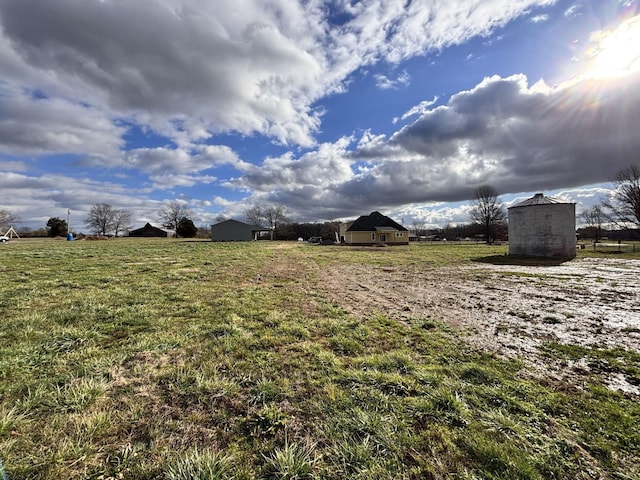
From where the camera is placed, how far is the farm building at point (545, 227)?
20.4 meters

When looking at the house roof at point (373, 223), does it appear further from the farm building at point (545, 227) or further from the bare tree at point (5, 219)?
the bare tree at point (5, 219)

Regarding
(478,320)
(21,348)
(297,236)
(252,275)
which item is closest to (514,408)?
(478,320)

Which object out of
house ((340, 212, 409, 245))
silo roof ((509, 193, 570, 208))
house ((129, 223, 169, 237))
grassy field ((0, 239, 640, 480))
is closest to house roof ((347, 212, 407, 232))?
house ((340, 212, 409, 245))

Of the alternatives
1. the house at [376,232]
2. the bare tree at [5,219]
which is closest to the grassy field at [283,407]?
the house at [376,232]

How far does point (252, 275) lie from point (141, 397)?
29.5ft

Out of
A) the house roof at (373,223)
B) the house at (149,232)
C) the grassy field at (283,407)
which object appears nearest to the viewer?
the grassy field at (283,407)

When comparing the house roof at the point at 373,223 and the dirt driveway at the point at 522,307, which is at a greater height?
the house roof at the point at 373,223

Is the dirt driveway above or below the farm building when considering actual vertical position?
below

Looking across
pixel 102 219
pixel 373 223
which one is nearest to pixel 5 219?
pixel 102 219

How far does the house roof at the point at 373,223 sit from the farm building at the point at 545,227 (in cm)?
2541

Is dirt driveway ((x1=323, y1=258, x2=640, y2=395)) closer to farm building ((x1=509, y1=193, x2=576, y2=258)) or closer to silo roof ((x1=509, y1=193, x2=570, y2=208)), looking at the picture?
farm building ((x1=509, y1=193, x2=576, y2=258))

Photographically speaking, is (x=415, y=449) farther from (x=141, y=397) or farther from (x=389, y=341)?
(x=141, y=397)

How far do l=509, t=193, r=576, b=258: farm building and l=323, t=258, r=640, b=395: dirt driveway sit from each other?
9516mm

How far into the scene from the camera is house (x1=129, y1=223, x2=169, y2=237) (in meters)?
75.2
